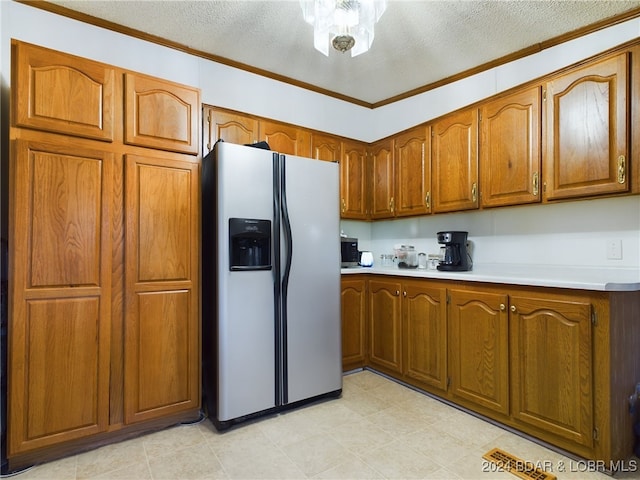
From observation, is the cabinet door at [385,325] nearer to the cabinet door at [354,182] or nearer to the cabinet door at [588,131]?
the cabinet door at [354,182]

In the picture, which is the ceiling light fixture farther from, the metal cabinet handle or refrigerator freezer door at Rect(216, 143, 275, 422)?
the metal cabinet handle

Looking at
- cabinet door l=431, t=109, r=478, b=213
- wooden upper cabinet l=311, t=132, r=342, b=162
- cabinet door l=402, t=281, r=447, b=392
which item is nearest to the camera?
cabinet door l=402, t=281, r=447, b=392

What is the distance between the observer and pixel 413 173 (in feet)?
10.4

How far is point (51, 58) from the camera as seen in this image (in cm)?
181

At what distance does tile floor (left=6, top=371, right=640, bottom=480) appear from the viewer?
1720 millimetres

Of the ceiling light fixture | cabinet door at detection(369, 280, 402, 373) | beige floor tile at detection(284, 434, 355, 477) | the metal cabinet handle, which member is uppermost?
the ceiling light fixture

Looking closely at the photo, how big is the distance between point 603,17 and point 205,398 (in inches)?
142

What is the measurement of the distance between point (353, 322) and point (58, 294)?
7.05ft

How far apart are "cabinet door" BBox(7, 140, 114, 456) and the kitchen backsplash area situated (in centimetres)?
268

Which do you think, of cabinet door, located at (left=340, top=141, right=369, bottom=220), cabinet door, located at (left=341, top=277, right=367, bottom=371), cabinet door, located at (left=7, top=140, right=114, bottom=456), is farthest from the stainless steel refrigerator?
cabinet door, located at (left=340, top=141, right=369, bottom=220)

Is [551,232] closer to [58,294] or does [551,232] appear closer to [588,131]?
[588,131]

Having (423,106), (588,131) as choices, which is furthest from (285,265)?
(423,106)

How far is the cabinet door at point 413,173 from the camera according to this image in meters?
3.05

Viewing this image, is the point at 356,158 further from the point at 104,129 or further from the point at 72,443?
the point at 72,443
